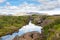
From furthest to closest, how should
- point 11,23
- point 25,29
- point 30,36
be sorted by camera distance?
point 11,23 → point 25,29 → point 30,36

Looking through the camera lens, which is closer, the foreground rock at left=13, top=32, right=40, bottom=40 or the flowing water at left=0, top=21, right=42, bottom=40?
the foreground rock at left=13, top=32, right=40, bottom=40

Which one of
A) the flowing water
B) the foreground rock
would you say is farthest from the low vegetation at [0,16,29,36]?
the foreground rock

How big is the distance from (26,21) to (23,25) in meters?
0.23

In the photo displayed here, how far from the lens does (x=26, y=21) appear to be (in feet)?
24.4

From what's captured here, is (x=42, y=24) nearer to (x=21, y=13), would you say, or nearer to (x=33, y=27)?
(x=33, y=27)

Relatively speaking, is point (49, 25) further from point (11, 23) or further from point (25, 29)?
point (11, 23)

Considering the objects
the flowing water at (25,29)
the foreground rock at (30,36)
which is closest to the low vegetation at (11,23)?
the flowing water at (25,29)

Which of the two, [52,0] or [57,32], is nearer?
[57,32]

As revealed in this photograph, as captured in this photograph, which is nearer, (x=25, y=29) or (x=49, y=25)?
(x=49, y=25)

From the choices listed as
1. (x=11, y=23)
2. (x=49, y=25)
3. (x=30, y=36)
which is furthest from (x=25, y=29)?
(x=49, y=25)

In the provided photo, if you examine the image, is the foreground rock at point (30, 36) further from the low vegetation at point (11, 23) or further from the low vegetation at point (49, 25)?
the low vegetation at point (11, 23)

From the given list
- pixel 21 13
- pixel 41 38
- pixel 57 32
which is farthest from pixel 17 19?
pixel 57 32

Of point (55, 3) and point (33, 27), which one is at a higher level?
point (55, 3)

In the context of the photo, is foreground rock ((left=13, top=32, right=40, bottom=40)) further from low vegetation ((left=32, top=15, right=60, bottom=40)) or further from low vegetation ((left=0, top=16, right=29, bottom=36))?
low vegetation ((left=0, top=16, right=29, bottom=36))
